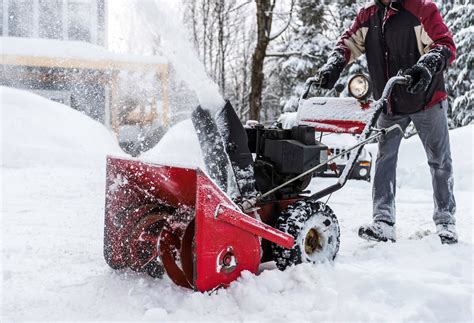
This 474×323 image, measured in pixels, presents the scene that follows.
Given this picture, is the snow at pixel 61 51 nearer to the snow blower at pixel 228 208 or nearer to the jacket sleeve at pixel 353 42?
the jacket sleeve at pixel 353 42

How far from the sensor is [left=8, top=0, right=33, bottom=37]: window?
58.0 ft

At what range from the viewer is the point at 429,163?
3.40m

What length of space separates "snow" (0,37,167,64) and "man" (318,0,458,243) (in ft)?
37.1

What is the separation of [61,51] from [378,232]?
1435 cm

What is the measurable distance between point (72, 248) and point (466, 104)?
14.3 meters

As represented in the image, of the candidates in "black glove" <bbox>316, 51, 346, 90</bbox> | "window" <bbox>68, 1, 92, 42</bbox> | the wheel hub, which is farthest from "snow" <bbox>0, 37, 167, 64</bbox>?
the wheel hub

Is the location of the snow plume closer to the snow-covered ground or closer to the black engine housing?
the black engine housing

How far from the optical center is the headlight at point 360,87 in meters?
3.17

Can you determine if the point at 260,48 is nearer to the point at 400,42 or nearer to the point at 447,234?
the point at 400,42

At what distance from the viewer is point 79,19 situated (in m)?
18.0

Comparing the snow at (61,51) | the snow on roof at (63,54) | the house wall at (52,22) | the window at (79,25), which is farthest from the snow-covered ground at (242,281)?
the window at (79,25)

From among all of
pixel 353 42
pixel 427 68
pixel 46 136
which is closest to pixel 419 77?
pixel 427 68

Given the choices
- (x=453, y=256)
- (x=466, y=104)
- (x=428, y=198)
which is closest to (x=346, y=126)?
(x=453, y=256)

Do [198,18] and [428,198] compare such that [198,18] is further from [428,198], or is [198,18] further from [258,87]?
[428,198]
